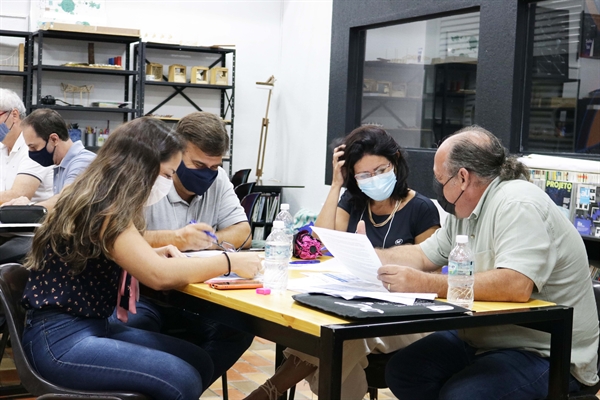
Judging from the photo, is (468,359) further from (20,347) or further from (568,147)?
(568,147)

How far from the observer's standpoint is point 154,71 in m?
7.78

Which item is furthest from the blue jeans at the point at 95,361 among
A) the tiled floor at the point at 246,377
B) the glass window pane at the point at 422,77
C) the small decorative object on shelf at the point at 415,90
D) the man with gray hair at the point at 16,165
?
the small decorative object on shelf at the point at 415,90

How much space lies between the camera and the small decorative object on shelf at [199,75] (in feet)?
25.9

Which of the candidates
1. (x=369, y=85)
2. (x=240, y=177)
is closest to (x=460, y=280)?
(x=369, y=85)

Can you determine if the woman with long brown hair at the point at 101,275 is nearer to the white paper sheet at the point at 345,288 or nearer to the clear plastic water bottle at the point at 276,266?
the clear plastic water bottle at the point at 276,266

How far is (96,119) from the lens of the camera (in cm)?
780

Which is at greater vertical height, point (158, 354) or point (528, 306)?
point (528, 306)

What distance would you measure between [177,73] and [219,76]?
449 mm

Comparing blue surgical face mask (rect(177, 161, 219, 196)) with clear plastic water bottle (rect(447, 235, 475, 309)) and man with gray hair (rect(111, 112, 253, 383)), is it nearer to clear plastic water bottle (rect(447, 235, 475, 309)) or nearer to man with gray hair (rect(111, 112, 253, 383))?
man with gray hair (rect(111, 112, 253, 383))

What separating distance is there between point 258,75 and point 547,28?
4103 mm

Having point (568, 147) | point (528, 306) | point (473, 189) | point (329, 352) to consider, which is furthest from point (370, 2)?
point (329, 352)

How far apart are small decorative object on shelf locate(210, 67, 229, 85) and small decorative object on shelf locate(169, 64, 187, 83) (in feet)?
1.00

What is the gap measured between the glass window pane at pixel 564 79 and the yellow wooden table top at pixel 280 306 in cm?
304

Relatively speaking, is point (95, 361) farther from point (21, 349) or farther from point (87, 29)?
point (87, 29)
